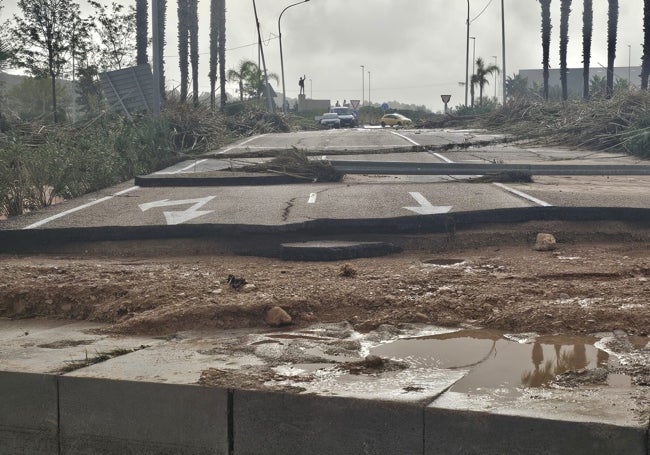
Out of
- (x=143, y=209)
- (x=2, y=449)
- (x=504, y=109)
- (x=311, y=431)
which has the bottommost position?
(x=2, y=449)

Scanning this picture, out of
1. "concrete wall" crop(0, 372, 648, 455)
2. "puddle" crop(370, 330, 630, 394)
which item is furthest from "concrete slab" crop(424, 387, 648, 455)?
"puddle" crop(370, 330, 630, 394)

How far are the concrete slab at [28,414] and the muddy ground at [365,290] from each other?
134 cm

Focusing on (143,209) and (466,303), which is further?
(143,209)

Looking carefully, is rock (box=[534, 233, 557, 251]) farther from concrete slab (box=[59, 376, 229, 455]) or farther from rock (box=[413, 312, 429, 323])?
concrete slab (box=[59, 376, 229, 455])

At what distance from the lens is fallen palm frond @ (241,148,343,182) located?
50.6 ft

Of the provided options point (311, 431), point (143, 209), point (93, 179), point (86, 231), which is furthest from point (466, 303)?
point (93, 179)

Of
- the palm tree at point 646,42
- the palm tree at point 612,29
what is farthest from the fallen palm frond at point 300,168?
the palm tree at point 612,29

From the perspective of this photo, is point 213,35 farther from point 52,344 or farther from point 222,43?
point 52,344

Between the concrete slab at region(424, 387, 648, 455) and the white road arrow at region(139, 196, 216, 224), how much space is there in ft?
22.8

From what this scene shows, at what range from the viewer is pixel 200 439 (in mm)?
4895

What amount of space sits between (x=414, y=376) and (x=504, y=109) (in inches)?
1223

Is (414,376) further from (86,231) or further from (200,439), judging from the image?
(86,231)

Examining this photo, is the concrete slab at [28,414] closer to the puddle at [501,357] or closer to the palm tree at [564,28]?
the puddle at [501,357]

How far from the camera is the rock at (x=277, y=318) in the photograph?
6566 mm
